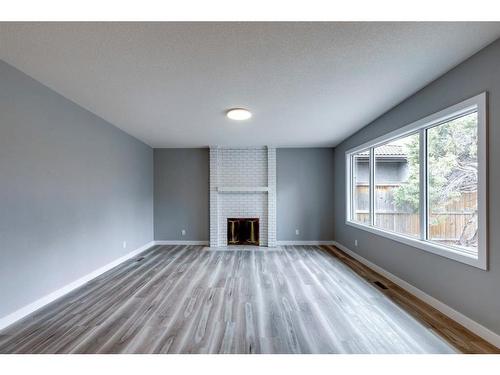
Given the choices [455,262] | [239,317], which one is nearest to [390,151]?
[455,262]

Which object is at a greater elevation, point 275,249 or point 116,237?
point 116,237

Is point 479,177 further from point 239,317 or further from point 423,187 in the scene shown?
point 239,317

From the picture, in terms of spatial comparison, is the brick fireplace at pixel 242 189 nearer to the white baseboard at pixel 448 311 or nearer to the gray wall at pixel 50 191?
the gray wall at pixel 50 191

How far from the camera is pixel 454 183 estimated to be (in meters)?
2.41

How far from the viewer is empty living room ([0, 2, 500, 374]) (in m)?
1.77

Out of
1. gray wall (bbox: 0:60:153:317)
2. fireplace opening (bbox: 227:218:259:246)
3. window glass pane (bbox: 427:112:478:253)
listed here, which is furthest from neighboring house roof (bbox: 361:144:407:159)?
gray wall (bbox: 0:60:153:317)

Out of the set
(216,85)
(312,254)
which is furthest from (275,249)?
(216,85)

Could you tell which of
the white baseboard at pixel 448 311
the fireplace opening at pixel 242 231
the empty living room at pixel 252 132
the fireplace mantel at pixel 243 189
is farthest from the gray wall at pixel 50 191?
the white baseboard at pixel 448 311

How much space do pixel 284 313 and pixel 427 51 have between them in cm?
280

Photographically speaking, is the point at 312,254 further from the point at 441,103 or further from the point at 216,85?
the point at 216,85

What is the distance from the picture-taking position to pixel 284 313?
8.05 feet

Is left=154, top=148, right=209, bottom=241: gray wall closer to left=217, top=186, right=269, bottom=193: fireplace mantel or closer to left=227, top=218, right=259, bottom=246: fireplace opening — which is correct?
left=217, top=186, right=269, bottom=193: fireplace mantel

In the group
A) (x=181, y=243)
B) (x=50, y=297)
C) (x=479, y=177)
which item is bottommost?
(x=181, y=243)

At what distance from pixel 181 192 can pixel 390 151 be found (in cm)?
467
